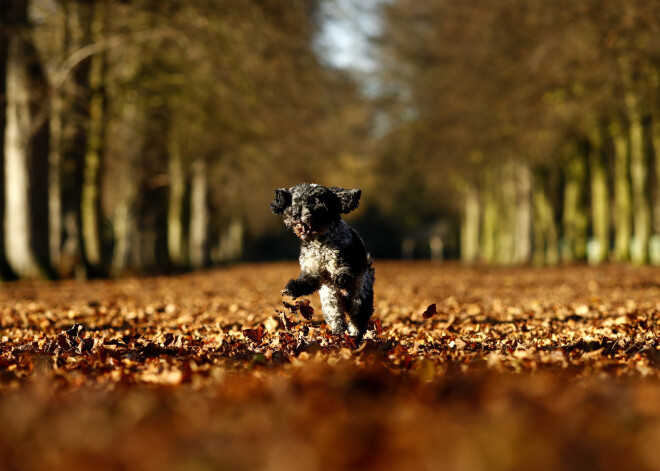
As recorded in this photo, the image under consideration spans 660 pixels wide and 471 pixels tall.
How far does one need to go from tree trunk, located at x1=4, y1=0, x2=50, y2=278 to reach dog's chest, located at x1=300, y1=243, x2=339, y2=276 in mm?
12375

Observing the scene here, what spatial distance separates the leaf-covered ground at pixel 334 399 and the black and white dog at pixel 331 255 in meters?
0.22

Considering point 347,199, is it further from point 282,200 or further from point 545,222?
point 545,222

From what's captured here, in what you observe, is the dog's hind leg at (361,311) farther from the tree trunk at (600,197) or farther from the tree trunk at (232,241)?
the tree trunk at (232,241)

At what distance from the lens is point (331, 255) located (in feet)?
17.5

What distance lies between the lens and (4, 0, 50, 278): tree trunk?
15914mm

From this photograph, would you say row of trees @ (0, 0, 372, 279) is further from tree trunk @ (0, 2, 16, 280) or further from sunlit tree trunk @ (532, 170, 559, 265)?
sunlit tree trunk @ (532, 170, 559, 265)

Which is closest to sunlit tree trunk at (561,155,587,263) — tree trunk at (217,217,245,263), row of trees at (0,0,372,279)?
row of trees at (0,0,372,279)

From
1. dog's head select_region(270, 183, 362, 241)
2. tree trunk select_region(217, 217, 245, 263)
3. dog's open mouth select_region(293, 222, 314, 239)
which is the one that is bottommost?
tree trunk select_region(217, 217, 245, 263)

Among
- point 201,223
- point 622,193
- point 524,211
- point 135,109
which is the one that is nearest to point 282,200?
point 135,109

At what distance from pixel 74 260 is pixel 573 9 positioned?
1414 centimetres

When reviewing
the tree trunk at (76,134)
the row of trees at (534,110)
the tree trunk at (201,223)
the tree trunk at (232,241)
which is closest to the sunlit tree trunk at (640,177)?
the row of trees at (534,110)

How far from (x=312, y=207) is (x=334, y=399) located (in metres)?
2.24

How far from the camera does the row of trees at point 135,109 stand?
16047 millimetres

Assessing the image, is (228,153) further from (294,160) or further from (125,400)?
(125,400)
